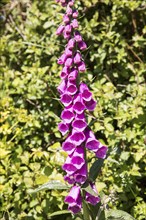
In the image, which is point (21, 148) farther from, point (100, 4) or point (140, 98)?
point (100, 4)

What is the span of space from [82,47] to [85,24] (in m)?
1.89

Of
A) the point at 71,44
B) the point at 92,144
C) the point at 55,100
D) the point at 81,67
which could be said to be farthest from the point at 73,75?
the point at 55,100

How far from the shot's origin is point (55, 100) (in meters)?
3.89

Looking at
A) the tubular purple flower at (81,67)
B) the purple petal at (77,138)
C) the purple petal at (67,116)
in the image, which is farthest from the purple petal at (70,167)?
the tubular purple flower at (81,67)

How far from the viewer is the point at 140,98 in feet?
10.9

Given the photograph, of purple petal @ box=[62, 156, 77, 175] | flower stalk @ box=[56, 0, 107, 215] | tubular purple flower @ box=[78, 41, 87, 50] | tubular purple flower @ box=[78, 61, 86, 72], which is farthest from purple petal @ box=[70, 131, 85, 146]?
tubular purple flower @ box=[78, 41, 87, 50]

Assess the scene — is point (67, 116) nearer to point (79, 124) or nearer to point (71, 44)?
point (79, 124)

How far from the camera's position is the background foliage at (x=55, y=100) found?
3.05 m

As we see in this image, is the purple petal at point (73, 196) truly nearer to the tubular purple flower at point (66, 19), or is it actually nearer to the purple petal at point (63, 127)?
the purple petal at point (63, 127)

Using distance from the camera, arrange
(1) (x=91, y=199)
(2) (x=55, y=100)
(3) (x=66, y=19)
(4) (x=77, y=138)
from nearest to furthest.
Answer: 1. (3) (x=66, y=19)
2. (4) (x=77, y=138)
3. (1) (x=91, y=199)
4. (2) (x=55, y=100)

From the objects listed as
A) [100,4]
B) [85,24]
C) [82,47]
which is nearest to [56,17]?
[85,24]

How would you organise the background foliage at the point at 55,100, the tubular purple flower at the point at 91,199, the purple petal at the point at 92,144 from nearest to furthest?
1. the purple petal at the point at 92,144
2. the tubular purple flower at the point at 91,199
3. the background foliage at the point at 55,100

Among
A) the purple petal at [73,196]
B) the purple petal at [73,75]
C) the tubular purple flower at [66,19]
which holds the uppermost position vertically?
the tubular purple flower at [66,19]

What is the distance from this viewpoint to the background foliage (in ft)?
10.0
